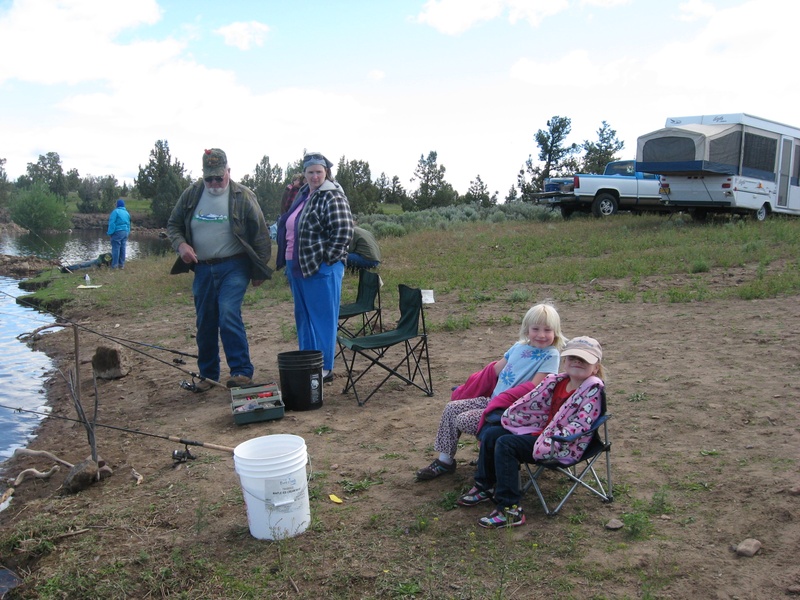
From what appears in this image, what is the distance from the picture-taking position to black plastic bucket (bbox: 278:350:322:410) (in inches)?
206

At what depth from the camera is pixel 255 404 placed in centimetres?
502

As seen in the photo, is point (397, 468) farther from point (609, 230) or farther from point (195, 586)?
point (609, 230)

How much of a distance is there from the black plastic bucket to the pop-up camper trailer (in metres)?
11.7

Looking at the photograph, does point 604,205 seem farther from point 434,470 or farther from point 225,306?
point 434,470

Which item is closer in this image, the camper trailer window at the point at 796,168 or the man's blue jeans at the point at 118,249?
the camper trailer window at the point at 796,168

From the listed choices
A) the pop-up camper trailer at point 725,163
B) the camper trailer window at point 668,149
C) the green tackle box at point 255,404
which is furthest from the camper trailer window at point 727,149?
the green tackle box at point 255,404

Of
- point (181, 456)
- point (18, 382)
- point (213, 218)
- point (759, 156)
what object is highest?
point (759, 156)

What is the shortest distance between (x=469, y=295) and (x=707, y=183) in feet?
26.5

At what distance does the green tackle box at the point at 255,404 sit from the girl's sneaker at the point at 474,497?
1.97 m

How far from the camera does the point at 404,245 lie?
50.4ft

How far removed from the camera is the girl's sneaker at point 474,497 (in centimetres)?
349

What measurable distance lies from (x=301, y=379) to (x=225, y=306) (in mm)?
986

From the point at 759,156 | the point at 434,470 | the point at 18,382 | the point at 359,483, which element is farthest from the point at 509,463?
the point at 759,156

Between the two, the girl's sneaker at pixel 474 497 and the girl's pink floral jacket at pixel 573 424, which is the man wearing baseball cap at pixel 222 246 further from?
the girl's pink floral jacket at pixel 573 424
